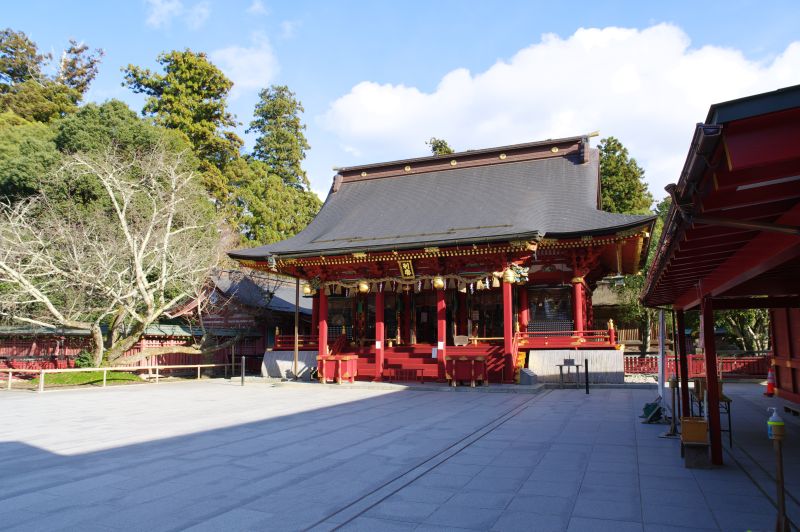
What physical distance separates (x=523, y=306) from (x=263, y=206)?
22170 mm

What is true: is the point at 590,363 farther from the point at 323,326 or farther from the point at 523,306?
the point at 323,326

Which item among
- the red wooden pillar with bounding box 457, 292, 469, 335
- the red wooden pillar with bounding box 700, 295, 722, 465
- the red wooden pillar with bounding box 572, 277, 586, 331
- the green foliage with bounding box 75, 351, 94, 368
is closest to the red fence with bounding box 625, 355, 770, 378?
the red wooden pillar with bounding box 572, 277, 586, 331

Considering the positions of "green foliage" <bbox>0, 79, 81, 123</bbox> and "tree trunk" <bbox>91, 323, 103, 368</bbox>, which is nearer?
"tree trunk" <bbox>91, 323, 103, 368</bbox>

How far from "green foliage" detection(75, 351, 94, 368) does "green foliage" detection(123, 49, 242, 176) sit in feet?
62.1

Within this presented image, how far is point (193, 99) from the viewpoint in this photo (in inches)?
1539

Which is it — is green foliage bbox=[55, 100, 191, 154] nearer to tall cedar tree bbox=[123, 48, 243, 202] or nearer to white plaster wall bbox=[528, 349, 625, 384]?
tall cedar tree bbox=[123, 48, 243, 202]

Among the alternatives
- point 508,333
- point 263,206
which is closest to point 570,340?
point 508,333

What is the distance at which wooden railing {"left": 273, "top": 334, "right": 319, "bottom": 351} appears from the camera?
20.1 metres

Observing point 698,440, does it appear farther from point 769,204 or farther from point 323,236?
point 323,236

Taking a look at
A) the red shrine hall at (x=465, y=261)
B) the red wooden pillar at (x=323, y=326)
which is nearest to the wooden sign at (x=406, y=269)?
the red shrine hall at (x=465, y=261)

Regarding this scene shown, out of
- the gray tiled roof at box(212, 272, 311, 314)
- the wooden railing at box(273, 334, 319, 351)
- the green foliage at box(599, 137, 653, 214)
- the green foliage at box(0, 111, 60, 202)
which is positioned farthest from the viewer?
the green foliage at box(599, 137, 653, 214)

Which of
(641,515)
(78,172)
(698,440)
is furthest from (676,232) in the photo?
(78,172)

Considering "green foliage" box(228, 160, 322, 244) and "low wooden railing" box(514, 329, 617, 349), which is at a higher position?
"green foliage" box(228, 160, 322, 244)

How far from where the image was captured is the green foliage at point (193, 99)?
125 feet
